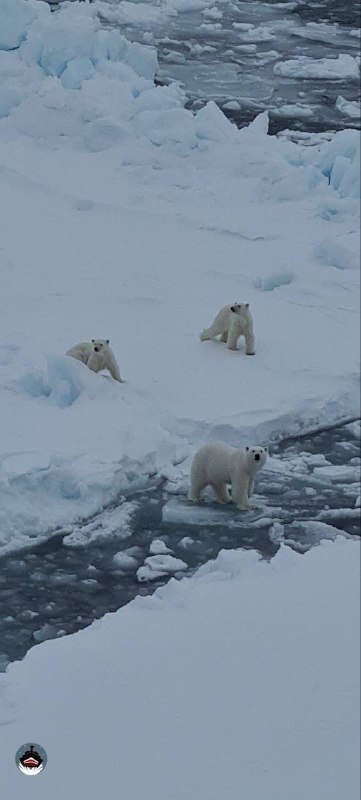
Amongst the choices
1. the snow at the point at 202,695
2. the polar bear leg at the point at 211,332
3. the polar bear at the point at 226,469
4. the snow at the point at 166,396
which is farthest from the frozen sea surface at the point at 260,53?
the snow at the point at 202,695

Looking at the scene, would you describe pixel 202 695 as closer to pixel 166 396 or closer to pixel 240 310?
pixel 166 396

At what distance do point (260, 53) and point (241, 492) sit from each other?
7.39 metres

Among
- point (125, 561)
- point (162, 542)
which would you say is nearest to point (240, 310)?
point (162, 542)

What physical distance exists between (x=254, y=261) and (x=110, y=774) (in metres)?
4.40

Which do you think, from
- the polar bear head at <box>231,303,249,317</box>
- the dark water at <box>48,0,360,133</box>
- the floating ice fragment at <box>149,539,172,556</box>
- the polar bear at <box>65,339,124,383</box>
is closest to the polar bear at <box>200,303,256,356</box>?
the polar bear head at <box>231,303,249,317</box>

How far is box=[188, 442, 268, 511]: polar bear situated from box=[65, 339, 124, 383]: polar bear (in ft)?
3.28

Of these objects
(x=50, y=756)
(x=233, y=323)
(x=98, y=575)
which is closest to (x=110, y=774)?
(x=50, y=756)

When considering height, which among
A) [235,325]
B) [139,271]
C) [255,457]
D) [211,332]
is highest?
[255,457]

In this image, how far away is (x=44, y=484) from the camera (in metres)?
6.68

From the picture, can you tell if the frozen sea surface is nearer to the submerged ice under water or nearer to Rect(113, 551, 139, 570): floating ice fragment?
the submerged ice under water

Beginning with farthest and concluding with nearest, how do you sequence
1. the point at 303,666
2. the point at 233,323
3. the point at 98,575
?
1. the point at 233,323
2. the point at 98,575
3. the point at 303,666

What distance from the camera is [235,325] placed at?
779 centimetres

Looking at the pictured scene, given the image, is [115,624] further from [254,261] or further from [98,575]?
[254,261]

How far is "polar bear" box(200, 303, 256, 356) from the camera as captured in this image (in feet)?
25.6
